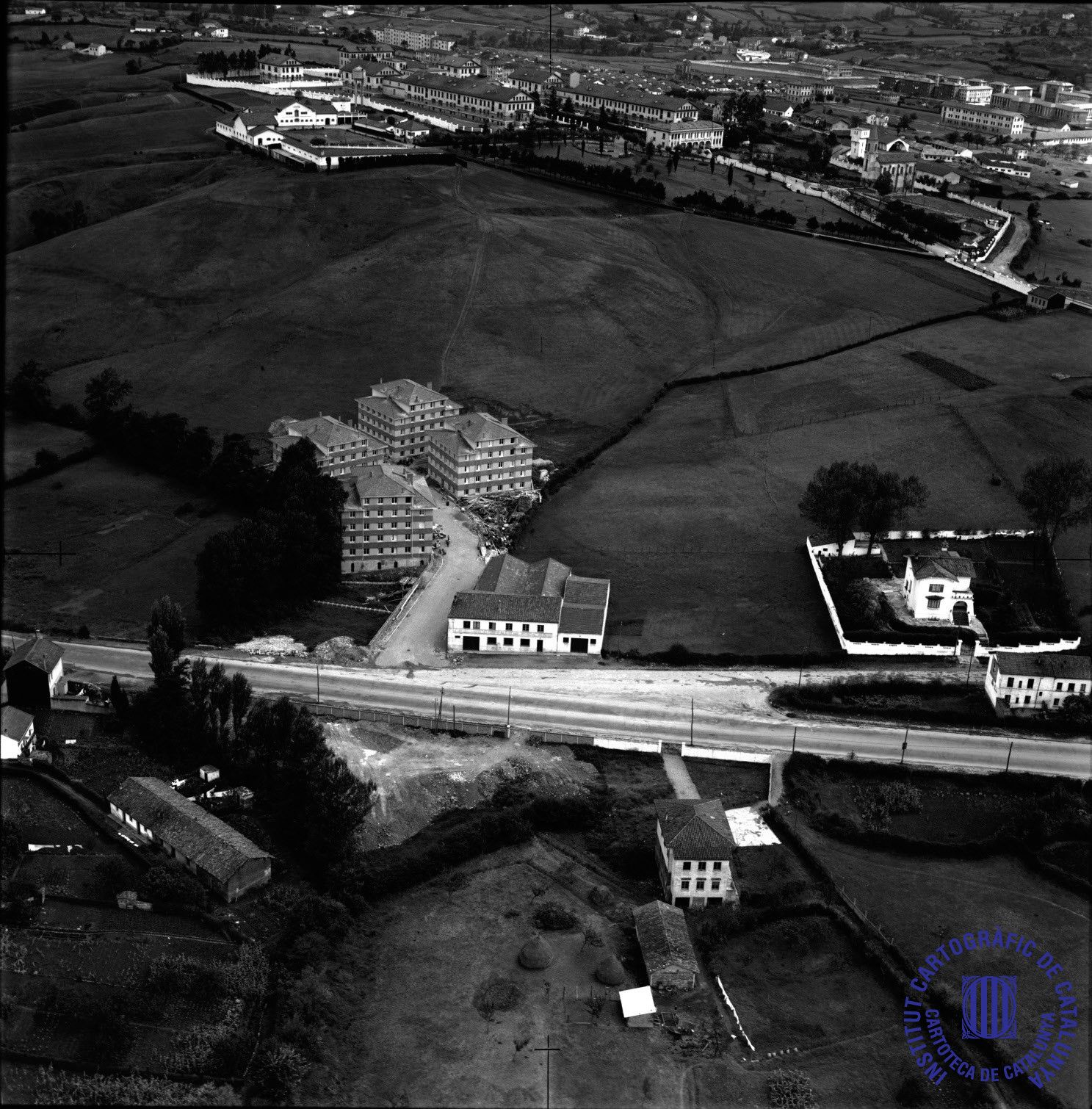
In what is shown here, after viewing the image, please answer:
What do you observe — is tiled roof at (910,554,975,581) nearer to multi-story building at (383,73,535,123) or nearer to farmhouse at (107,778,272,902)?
farmhouse at (107,778,272,902)

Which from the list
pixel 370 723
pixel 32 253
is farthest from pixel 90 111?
pixel 370 723

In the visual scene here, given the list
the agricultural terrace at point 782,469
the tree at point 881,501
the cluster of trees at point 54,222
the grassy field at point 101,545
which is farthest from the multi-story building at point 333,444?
the cluster of trees at point 54,222

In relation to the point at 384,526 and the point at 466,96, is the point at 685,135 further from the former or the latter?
the point at 384,526

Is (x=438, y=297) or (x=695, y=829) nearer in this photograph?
(x=695, y=829)

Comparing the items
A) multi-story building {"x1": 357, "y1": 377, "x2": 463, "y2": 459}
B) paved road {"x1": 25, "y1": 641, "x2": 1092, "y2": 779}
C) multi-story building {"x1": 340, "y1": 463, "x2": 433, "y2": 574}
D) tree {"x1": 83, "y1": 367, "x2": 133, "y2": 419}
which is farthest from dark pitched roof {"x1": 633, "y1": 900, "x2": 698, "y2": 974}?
tree {"x1": 83, "y1": 367, "x2": 133, "y2": 419}

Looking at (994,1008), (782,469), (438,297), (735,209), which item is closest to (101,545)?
(782,469)

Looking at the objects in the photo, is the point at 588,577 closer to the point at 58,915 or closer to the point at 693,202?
the point at 58,915

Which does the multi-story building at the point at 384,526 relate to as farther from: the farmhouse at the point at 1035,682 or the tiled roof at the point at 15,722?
the farmhouse at the point at 1035,682
